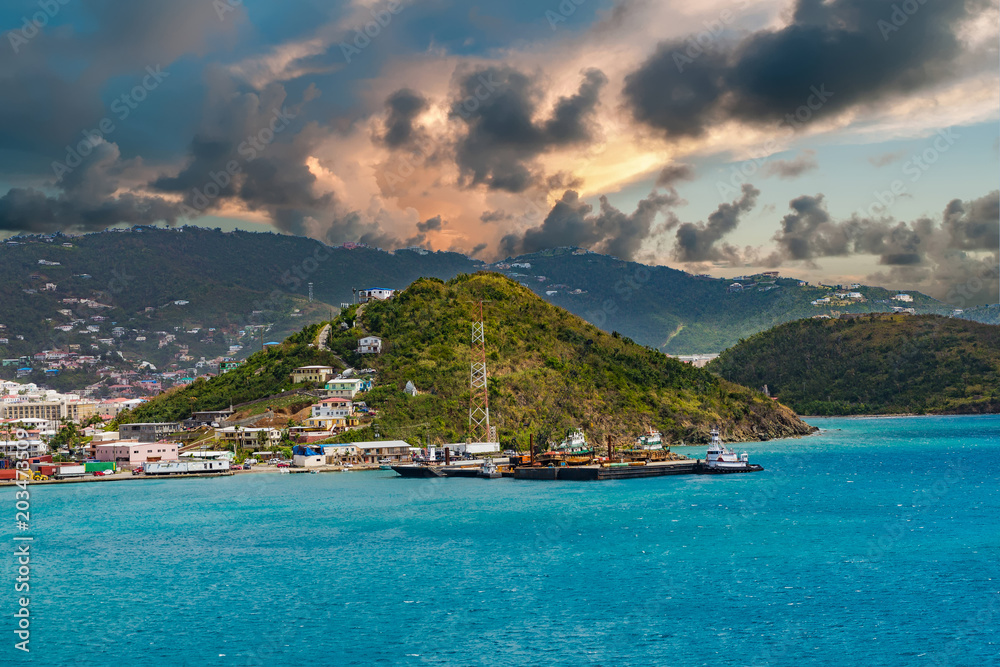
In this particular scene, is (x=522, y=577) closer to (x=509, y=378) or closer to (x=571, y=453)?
(x=571, y=453)

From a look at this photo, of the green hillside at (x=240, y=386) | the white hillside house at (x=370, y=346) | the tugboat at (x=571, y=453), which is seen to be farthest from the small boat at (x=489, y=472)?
the green hillside at (x=240, y=386)

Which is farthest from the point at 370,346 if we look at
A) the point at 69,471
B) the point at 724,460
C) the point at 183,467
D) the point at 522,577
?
the point at 522,577

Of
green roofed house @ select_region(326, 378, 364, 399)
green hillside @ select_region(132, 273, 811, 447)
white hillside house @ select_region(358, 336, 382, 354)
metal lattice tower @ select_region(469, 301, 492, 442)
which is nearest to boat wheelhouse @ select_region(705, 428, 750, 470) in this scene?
green hillside @ select_region(132, 273, 811, 447)

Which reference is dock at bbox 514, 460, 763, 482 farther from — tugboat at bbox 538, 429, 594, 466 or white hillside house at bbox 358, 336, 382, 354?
white hillside house at bbox 358, 336, 382, 354

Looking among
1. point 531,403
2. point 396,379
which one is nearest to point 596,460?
point 531,403

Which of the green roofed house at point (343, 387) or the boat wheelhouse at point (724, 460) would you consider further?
the green roofed house at point (343, 387)

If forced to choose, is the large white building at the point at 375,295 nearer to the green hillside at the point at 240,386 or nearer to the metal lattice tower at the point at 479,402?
the green hillside at the point at 240,386
